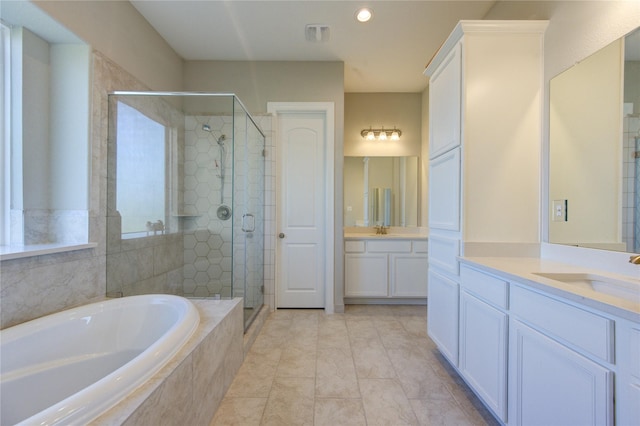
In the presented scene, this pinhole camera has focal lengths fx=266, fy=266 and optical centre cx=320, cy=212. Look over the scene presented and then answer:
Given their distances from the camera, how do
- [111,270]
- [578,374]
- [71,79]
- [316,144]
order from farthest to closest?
[316,144] < [111,270] < [71,79] < [578,374]

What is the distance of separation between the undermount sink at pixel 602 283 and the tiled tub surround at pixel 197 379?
1633 millimetres

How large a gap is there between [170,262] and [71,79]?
1476 mm

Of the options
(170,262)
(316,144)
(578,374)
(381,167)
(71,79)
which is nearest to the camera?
(578,374)

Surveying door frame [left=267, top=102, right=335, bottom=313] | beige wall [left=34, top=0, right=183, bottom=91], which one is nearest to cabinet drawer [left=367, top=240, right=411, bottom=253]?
door frame [left=267, top=102, right=335, bottom=313]

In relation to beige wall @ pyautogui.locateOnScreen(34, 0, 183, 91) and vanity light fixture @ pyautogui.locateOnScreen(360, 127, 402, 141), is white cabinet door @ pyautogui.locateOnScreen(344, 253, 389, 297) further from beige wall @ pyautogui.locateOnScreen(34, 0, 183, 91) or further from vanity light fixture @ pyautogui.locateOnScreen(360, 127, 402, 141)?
beige wall @ pyautogui.locateOnScreen(34, 0, 183, 91)

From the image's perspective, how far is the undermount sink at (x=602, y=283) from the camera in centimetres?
103

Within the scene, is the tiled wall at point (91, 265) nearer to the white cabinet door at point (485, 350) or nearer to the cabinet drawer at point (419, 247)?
the white cabinet door at point (485, 350)

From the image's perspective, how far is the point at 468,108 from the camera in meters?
1.67

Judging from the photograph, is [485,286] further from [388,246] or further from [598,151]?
[388,246]

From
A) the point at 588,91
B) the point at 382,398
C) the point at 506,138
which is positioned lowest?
the point at 382,398

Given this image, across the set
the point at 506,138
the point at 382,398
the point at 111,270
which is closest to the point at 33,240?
the point at 111,270

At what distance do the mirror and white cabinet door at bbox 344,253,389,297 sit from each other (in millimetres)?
577

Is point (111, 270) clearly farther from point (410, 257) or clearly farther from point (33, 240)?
point (410, 257)

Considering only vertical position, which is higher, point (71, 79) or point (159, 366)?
point (71, 79)
